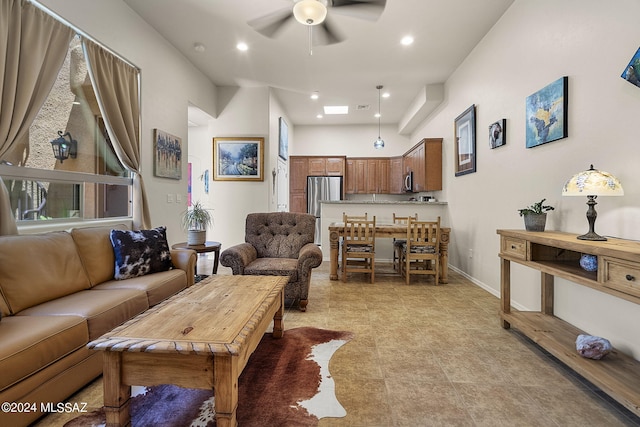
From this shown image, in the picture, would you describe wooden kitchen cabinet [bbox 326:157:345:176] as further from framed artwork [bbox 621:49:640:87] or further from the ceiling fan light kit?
framed artwork [bbox 621:49:640:87]

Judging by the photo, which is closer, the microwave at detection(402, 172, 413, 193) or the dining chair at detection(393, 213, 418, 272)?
the dining chair at detection(393, 213, 418, 272)

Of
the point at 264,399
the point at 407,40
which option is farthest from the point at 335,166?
the point at 264,399

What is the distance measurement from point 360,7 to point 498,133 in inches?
78.9

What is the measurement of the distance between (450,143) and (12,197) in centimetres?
527

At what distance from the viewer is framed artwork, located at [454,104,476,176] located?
156 inches

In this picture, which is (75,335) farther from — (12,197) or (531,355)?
(531,355)

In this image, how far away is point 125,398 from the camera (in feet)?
4.29

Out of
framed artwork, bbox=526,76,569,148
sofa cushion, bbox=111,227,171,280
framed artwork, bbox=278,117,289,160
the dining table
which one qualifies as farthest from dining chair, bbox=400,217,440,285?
framed artwork, bbox=278,117,289,160

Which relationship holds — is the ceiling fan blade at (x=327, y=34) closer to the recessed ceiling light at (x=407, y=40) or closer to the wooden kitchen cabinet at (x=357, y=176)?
the recessed ceiling light at (x=407, y=40)

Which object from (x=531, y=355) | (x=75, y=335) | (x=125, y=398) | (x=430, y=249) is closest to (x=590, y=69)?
(x=531, y=355)

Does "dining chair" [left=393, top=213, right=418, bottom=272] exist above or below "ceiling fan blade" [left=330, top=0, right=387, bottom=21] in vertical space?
below

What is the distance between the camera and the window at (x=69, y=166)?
7.48 feet

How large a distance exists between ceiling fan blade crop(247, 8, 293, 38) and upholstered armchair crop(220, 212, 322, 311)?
6.31ft

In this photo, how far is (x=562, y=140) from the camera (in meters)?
2.41
